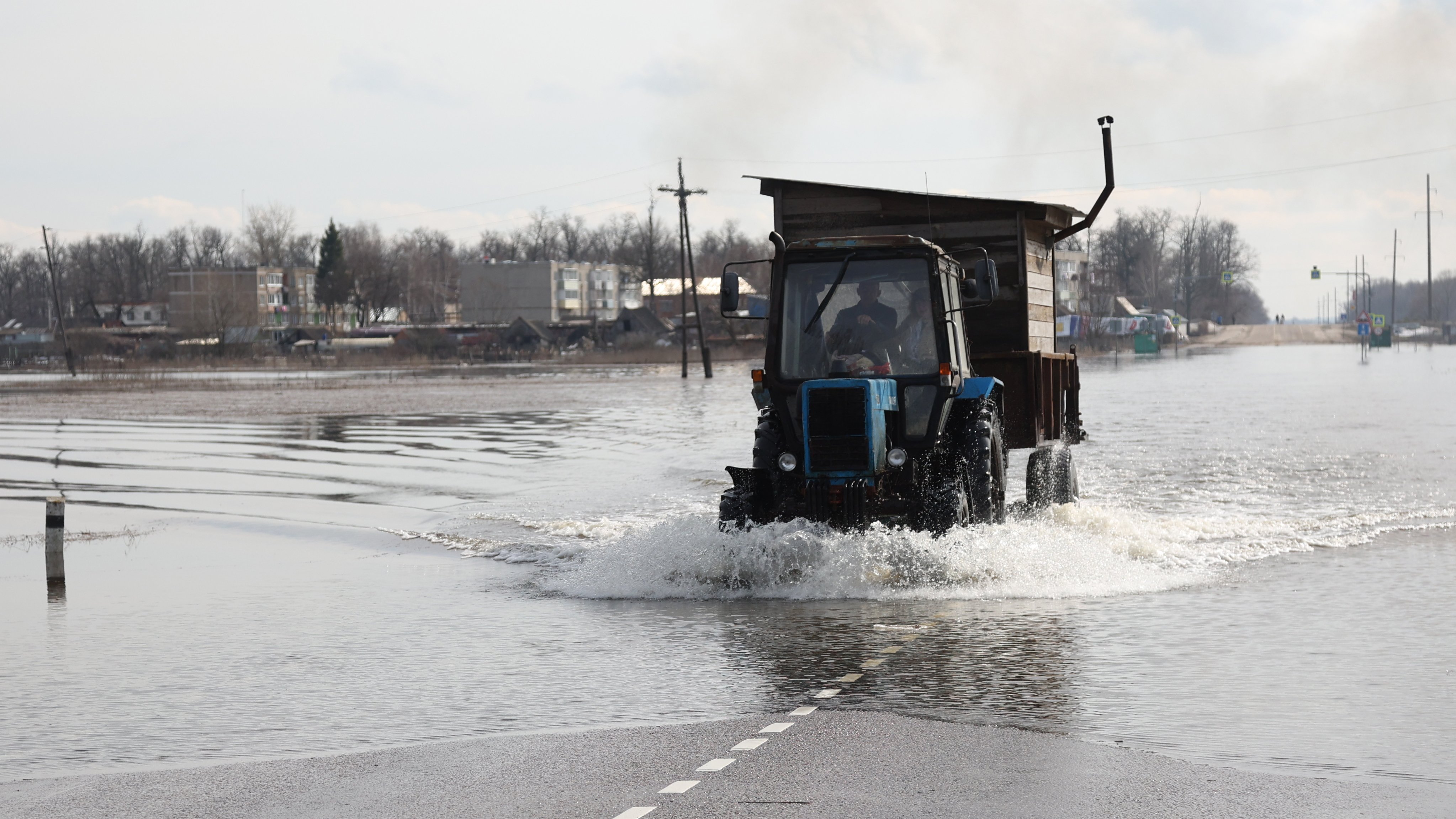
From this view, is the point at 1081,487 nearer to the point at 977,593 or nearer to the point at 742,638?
the point at 977,593

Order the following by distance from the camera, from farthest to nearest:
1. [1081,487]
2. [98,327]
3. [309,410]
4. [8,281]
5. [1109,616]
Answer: [8,281], [98,327], [309,410], [1081,487], [1109,616]

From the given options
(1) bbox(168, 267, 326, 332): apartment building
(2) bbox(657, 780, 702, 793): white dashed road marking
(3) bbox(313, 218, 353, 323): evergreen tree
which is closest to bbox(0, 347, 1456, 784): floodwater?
(2) bbox(657, 780, 702, 793): white dashed road marking

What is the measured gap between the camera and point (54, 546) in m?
13.4

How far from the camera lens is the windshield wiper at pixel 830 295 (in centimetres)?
1258

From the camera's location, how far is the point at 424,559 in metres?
14.9

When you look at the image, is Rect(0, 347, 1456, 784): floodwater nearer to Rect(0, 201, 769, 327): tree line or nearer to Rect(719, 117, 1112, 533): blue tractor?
Rect(719, 117, 1112, 533): blue tractor

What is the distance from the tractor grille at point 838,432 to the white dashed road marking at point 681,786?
537 centimetres

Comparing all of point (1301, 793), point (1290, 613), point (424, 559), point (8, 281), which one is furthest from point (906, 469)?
point (8, 281)

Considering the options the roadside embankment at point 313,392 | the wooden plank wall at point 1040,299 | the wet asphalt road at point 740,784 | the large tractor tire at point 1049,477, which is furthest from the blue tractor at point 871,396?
the roadside embankment at point 313,392

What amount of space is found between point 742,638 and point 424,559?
5587mm

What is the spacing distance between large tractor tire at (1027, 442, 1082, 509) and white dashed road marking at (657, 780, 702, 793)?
10.1 meters

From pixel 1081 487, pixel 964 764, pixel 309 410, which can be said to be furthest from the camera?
pixel 309 410

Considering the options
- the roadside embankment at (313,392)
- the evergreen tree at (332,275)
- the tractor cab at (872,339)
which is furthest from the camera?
the evergreen tree at (332,275)

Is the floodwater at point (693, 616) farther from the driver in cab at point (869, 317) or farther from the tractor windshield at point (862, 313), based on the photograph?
the driver in cab at point (869, 317)
